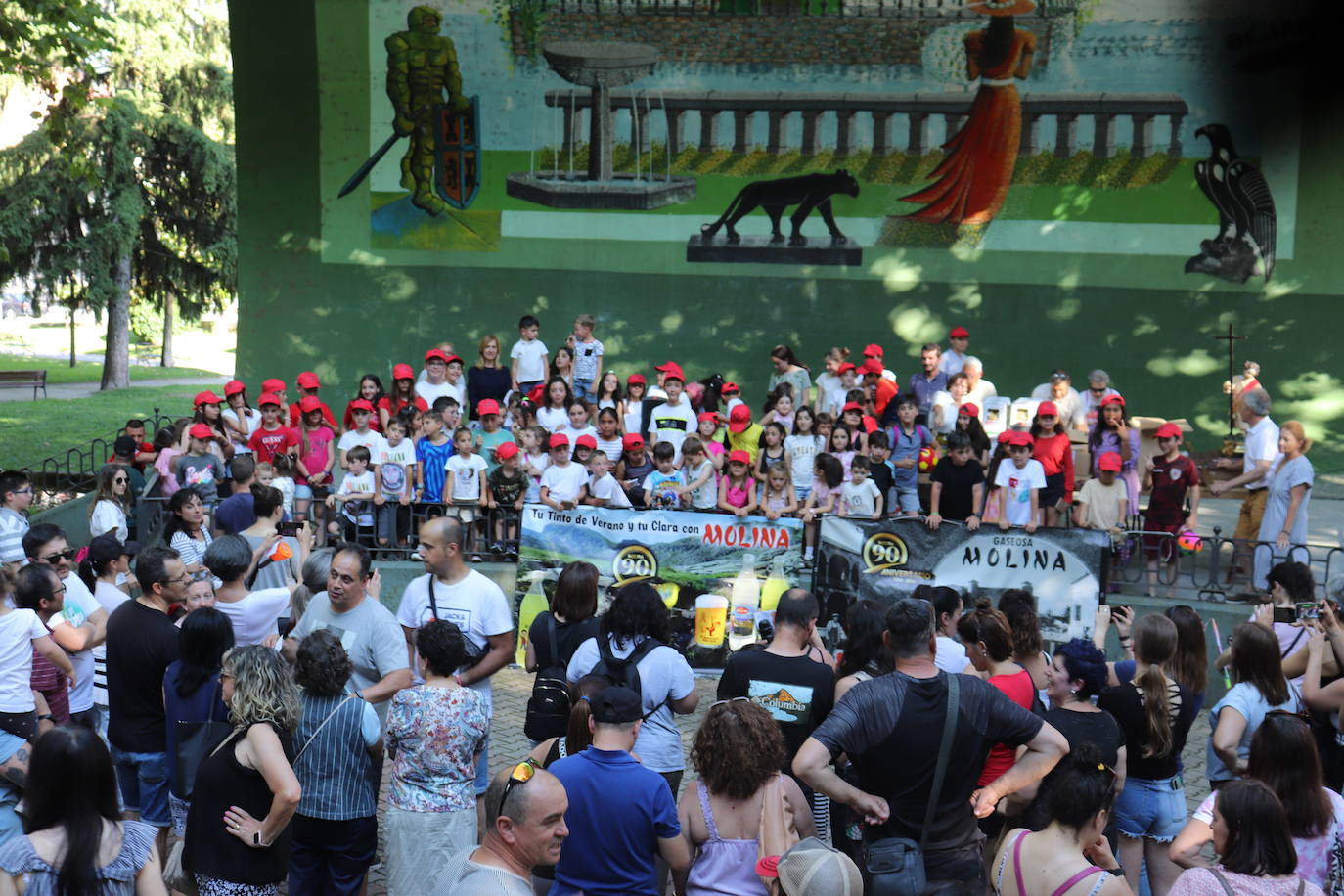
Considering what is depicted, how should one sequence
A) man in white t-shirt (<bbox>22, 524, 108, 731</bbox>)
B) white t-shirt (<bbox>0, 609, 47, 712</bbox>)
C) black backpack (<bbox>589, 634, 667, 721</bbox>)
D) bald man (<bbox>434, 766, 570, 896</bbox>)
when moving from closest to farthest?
bald man (<bbox>434, 766, 570, 896</bbox>) < black backpack (<bbox>589, 634, 667, 721</bbox>) < white t-shirt (<bbox>0, 609, 47, 712</bbox>) < man in white t-shirt (<bbox>22, 524, 108, 731</bbox>)

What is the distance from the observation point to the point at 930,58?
1841 cm

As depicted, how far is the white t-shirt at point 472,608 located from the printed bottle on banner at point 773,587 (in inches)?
162

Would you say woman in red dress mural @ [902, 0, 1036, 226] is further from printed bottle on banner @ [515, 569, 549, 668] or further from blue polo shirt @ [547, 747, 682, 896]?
blue polo shirt @ [547, 747, 682, 896]

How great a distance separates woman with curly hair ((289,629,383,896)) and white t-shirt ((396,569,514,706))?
113cm

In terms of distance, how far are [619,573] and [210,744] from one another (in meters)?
6.04

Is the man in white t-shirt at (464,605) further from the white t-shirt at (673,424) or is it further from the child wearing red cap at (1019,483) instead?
the white t-shirt at (673,424)

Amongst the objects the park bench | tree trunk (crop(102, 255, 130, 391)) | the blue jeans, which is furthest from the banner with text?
the park bench

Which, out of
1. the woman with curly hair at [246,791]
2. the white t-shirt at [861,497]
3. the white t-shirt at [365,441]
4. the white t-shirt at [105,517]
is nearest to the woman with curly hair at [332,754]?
the woman with curly hair at [246,791]

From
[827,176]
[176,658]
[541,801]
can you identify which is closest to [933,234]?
[827,176]

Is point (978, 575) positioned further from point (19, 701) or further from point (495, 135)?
point (495, 135)

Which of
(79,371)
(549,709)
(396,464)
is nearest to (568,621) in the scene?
(549,709)

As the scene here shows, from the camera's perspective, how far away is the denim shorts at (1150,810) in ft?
19.6

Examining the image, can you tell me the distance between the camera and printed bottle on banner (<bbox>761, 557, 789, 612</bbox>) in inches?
420

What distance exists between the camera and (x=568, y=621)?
6340 mm
